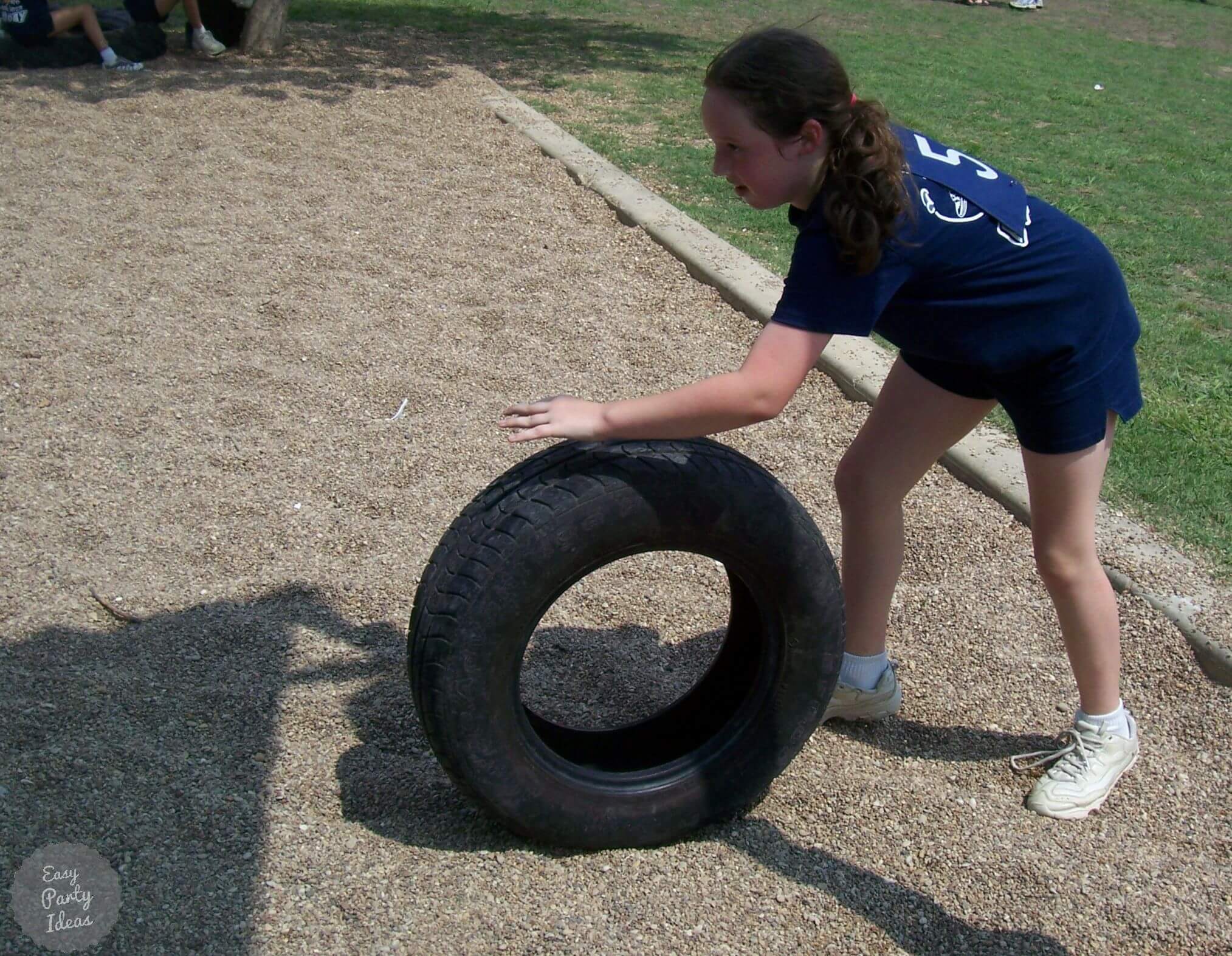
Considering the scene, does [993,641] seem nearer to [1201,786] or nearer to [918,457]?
[1201,786]

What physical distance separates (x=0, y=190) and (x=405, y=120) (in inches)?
106

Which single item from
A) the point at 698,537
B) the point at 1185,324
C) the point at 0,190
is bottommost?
the point at 0,190

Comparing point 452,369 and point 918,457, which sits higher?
point 918,457

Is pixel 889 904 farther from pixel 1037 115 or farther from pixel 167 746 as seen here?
pixel 1037 115

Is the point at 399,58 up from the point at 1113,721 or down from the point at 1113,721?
down

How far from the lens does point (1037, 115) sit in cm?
998

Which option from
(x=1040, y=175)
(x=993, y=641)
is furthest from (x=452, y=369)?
(x=1040, y=175)

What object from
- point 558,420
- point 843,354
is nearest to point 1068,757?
point 558,420

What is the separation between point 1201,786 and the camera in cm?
298

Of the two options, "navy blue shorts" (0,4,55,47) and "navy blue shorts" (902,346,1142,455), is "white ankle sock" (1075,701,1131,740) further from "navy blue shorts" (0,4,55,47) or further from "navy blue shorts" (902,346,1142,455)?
"navy blue shorts" (0,4,55,47)

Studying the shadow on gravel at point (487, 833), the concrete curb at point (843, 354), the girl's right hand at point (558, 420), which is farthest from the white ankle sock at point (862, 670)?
the girl's right hand at point (558, 420)

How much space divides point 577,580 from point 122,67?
27.3 ft

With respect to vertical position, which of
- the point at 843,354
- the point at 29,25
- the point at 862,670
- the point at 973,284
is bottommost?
the point at 29,25

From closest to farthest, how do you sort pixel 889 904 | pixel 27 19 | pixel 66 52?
pixel 889 904 → pixel 27 19 → pixel 66 52
